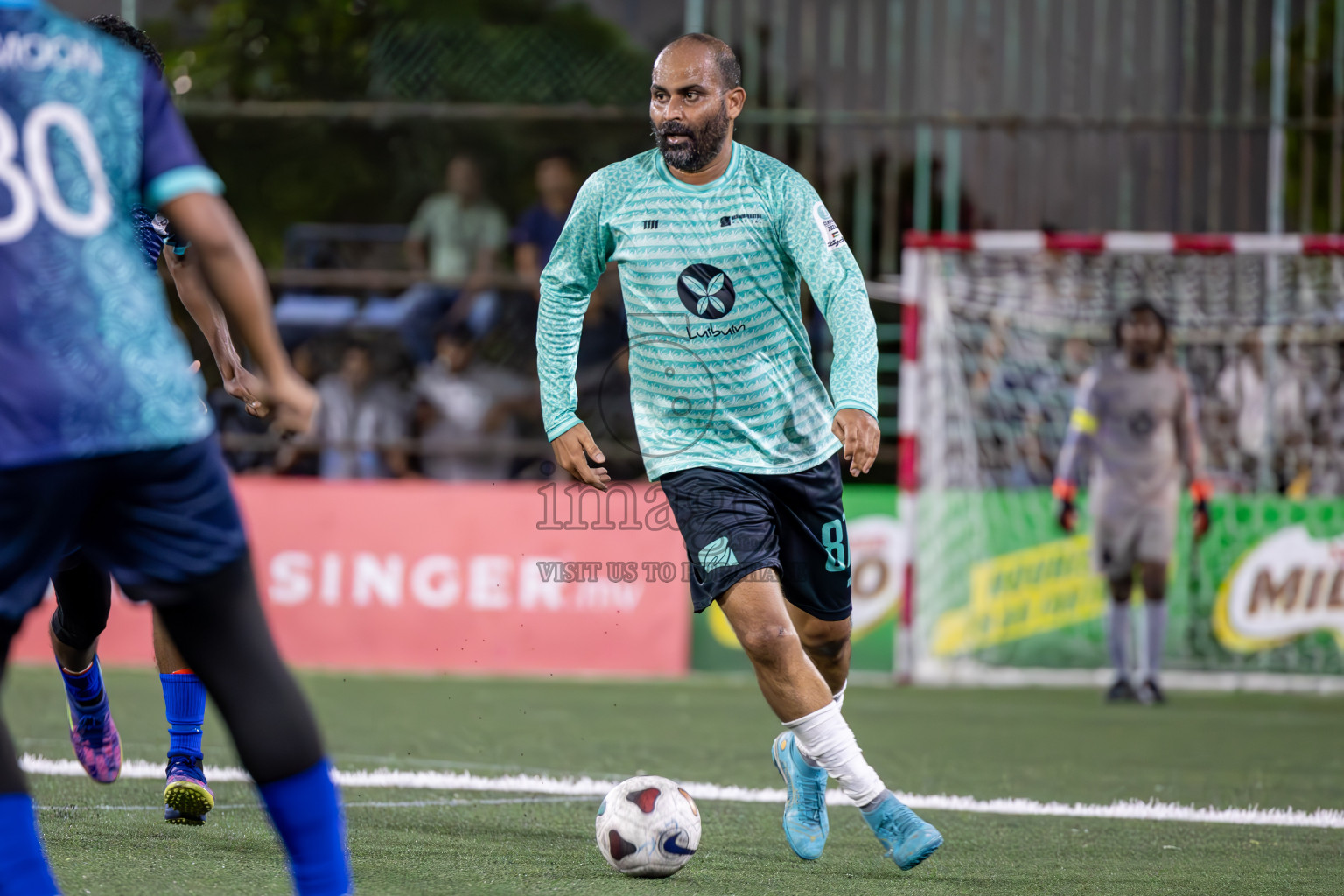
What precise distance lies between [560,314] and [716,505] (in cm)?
75

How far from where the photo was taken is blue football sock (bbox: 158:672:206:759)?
5.11 metres

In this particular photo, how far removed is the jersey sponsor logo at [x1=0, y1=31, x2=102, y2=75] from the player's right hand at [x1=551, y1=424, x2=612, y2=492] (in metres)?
2.09

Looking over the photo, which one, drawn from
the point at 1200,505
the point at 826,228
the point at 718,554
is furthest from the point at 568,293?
the point at 1200,505

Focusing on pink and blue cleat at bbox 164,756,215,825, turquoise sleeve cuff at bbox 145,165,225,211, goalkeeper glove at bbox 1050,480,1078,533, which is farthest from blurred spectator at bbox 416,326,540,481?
turquoise sleeve cuff at bbox 145,165,225,211

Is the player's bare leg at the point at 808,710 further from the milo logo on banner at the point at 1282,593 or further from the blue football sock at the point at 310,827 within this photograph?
the milo logo on banner at the point at 1282,593

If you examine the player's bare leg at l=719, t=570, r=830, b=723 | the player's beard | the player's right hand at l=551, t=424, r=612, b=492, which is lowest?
the player's bare leg at l=719, t=570, r=830, b=723

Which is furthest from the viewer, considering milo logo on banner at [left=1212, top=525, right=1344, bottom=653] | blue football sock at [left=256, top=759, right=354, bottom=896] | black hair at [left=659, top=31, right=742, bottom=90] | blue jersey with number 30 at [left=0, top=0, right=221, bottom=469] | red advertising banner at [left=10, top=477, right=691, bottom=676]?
milo logo on banner at [left=1212, top=525, right=1344, bottom=653]

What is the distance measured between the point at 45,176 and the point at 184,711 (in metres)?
2.61

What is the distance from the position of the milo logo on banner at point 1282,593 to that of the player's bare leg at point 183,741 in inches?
344

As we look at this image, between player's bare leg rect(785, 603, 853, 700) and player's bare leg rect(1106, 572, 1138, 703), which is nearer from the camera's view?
player's bare leg rect(785, 603, 853, 700)

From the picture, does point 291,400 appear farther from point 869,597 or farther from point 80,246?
point 869,597

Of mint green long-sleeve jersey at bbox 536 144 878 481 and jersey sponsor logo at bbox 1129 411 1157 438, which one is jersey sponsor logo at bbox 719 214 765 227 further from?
jersey sponsor logo at bbox 1129 411 1157 438

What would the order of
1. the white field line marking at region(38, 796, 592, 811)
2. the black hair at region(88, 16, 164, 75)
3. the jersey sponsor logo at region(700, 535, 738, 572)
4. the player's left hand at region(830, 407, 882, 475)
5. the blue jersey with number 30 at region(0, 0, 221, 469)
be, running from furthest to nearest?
1. the white field line marking at region(38, 796, 592, 811)
2. the black hair at region(88, 16, 164, 75)
3. the jersey sponsor logo at region(700, 535, 738, 572)
4. the player's left hand at region(830, 407, 882, 475)
5. the blue jersey with number 30 at region(0, 0, 221, 469)

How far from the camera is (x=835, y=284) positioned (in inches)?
188
